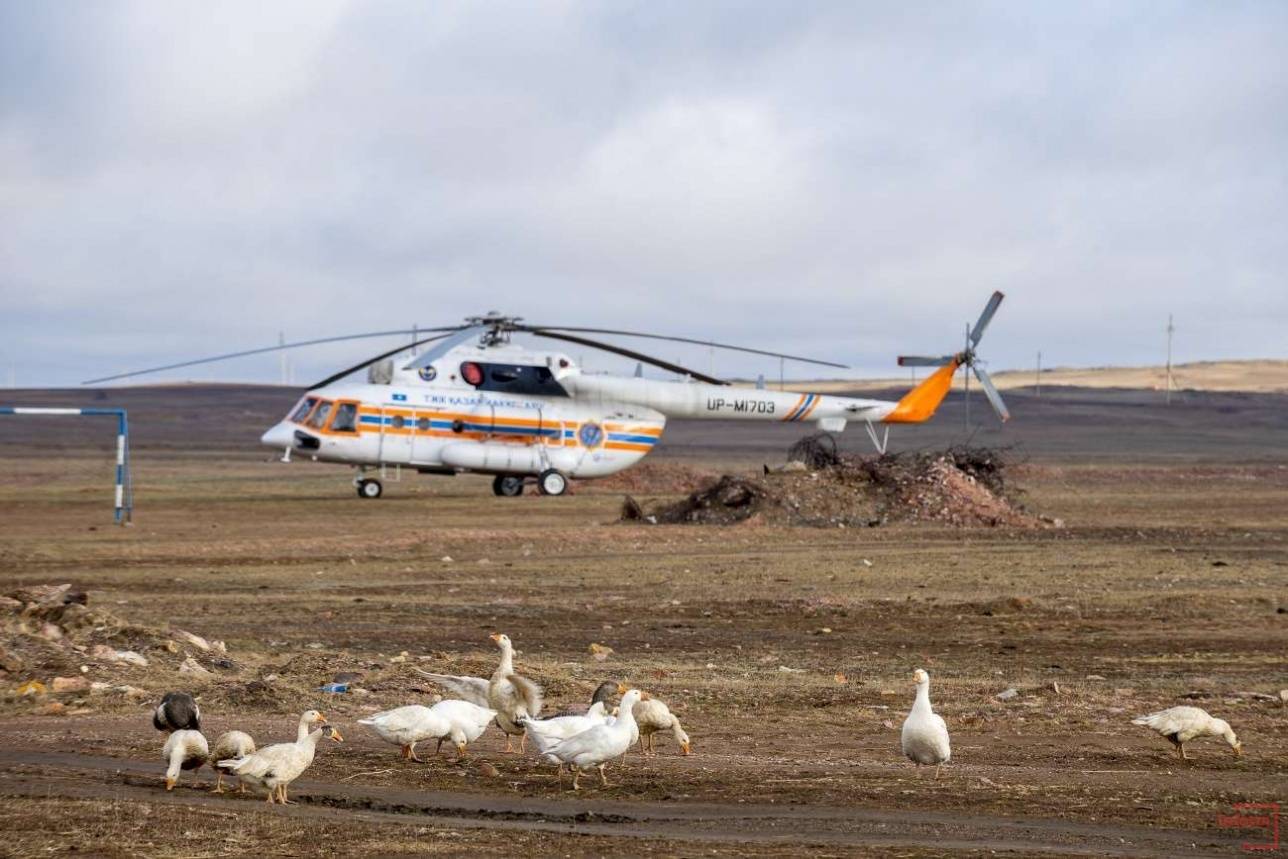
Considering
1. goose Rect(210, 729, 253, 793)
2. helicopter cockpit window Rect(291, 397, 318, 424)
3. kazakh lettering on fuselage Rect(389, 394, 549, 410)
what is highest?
kazakh lettering on fuselage Rect(389, 394, 549, 410)

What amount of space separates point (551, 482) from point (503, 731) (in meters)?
27.3

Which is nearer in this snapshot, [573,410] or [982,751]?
[982,751]

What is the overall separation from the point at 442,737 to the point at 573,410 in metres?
28.6

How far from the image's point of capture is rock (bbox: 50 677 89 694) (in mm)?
12582

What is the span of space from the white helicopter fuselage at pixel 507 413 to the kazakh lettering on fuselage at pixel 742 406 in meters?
0.02

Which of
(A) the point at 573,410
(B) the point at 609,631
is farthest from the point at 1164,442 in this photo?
(B) the point at 609,631

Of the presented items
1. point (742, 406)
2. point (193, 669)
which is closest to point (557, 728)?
point (193, 669)

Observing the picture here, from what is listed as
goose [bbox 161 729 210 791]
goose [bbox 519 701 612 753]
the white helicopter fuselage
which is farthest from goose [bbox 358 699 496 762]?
the white helicopter fuselage

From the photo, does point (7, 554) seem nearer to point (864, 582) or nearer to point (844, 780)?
point (864, 582)

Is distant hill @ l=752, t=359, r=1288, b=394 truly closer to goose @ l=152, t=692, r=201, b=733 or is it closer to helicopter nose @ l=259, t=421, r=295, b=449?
helicopter nose @ l=259, t=421, r=295, b=449

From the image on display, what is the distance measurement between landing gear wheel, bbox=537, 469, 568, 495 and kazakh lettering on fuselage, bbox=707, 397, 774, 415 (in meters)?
3.64

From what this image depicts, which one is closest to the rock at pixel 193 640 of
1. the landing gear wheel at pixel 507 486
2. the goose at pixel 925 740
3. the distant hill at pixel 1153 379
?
the goose at pixel 925 740

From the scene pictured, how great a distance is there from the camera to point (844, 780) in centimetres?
989

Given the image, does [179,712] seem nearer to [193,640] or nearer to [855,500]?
[193,640]
